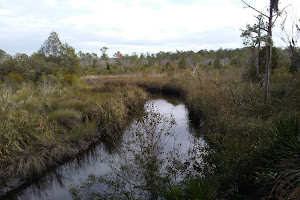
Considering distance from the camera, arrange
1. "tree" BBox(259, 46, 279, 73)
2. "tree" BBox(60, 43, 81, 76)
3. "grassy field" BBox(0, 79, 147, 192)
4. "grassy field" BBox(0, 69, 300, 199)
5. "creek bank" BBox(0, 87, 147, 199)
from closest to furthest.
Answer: "grassy field" BBox(0, 69, 300, 199) < "creek bank" BBox(0, 87, 147, 199) < "grassy field" BBox(0, 79, 147, 192) < "tree" BBox(259, 46, 279, 73) < "tree" BBox(60, 43, 81, 76)

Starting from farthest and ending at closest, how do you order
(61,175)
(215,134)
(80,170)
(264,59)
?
(264,59)
(80,170)
(61,175)
(215,134)

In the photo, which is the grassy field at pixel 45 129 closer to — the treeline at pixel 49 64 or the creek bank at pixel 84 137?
the creek bank at pixel 84 137

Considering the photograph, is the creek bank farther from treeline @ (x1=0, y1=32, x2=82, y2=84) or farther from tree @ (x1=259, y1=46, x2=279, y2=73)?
tree @ (x1=259, y1=46, x2=279, y2=73)

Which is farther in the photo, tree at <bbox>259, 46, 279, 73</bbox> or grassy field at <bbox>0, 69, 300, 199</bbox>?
tree at <bbox>259, 46, 279, 73</bbox>

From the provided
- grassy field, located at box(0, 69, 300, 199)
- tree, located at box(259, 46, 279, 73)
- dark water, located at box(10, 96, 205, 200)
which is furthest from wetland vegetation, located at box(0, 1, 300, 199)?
tree, located at box(259, 46, 279, 73)

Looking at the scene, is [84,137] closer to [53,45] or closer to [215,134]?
[215,134]

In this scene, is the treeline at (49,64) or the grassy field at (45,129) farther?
the treeline at (49,64)

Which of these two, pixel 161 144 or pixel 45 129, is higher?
pixel 45 129

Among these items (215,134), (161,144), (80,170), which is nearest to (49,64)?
(80,170)

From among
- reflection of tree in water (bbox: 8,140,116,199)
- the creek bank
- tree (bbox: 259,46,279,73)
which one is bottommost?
reflection of tree in water (bbox: 8,140,116,199)

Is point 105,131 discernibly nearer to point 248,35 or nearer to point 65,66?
point 248,35

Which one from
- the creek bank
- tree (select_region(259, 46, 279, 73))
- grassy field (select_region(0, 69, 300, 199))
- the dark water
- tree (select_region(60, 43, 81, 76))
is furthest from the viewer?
tree (select_region(60, 43, 81, 76))

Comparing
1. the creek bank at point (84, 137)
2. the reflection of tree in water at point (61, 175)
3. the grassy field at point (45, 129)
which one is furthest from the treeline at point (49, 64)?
the reflection of tree in water at point (61, 175)

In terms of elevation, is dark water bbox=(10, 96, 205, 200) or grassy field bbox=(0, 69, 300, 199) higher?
grassy field bbox=(0, 69, 300, 199)
